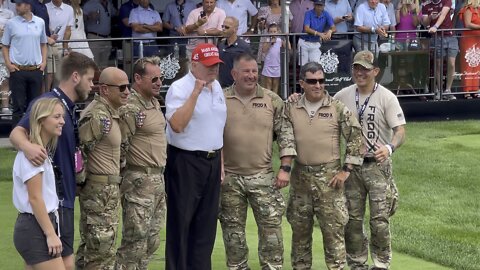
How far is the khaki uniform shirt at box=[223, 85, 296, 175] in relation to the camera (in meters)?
8.96

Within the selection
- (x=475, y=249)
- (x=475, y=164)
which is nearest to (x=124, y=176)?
(x=475, y=249)

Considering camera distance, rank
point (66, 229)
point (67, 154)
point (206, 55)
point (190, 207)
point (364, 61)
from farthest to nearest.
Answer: point (364, 61) → point (190, 207) → point (206, 55) → point (67, 154) → point (66, 229)

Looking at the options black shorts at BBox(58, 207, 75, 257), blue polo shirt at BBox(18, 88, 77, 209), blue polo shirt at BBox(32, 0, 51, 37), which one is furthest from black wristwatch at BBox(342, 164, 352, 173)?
blue polo shirt at BBox(32, 0, 51, 37)

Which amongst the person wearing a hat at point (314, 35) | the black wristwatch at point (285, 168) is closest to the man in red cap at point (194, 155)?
the black wristwatch at point (285, 168)

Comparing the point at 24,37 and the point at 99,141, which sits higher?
the point at 24,37

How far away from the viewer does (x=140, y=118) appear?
838cm

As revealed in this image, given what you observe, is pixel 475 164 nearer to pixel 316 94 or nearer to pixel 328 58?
pixel 328 58

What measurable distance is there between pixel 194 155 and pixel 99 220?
1070mm

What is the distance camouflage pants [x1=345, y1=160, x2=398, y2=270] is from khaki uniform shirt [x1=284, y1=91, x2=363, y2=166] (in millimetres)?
289

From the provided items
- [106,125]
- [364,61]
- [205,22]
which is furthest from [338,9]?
[106,125]

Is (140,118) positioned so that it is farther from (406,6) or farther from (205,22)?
(406,6)

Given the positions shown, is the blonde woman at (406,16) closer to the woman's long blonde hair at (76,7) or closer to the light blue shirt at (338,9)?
the light blue shirt at (338,9)

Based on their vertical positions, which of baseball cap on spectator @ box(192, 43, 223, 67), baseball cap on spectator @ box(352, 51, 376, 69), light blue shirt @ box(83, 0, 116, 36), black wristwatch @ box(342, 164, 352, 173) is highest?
light blue shirt @ box(83, 0, 116, 36)

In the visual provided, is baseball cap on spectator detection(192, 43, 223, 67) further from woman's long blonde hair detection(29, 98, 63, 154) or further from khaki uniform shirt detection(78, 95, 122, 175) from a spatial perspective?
woman's long blonde hair detection(29, 98, 63, 154)
